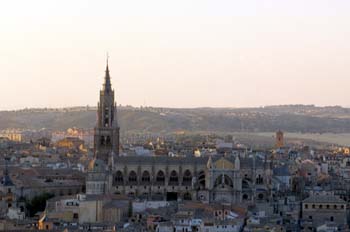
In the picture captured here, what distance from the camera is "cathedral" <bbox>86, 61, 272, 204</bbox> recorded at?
221 ft

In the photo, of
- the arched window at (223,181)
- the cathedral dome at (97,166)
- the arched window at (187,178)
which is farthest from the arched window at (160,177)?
the arched window at (223,181)

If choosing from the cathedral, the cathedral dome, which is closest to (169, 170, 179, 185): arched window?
the cathedral

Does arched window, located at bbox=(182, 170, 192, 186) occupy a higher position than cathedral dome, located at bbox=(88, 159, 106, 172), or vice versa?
cathedral dome, located at bbox=(88, 159, 106, 172)

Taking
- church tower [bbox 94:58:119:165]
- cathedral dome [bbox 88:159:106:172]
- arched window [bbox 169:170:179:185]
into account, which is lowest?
arched window [bbox 169:170:179:185]

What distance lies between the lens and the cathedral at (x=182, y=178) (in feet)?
221

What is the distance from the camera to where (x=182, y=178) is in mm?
70500

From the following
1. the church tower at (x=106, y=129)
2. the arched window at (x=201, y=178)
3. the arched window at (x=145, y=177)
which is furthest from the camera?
the church tower at (x=106, y=129)

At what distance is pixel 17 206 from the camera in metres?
63.9

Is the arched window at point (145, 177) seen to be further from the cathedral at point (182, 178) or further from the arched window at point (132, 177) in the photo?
the arched window at point (132, 177)

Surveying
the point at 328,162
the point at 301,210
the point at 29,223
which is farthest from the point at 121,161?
the point at 328,162

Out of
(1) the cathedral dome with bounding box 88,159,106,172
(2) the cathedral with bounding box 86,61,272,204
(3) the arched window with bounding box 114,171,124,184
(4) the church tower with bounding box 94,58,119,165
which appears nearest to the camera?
(2) the cathedral with bounding box 86,61,272,204

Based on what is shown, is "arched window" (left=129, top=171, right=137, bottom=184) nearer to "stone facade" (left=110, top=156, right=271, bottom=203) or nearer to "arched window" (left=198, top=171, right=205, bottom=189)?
"stone facade" (left=110, top=156, right=271, bottom=203)

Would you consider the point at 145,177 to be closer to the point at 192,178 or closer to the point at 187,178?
the point at 187,178

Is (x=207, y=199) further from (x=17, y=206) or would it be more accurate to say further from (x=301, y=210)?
(x=17, y=206)
